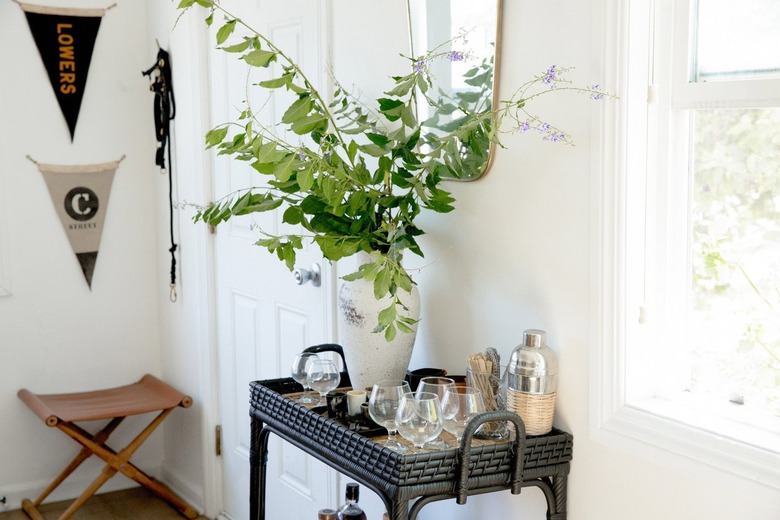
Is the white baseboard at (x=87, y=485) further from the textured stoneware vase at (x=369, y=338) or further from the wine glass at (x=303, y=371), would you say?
the textured stoneware vase at (x=369, y=338)

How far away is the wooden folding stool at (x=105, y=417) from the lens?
332 cm

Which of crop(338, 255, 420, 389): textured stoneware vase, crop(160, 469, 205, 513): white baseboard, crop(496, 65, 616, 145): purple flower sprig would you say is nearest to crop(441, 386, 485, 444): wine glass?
crop(338, 255, 420, 389): textured stoneware vase

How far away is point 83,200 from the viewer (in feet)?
12.1

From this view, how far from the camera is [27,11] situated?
11.6ft

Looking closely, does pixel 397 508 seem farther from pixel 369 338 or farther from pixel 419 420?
pixel 369 338

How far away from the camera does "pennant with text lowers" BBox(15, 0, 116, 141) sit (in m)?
3.57

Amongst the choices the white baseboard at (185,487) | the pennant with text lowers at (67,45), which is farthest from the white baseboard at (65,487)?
the pennant with text lowers at (67,45)

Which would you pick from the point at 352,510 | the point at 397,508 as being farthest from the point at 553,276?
the point at 352,510

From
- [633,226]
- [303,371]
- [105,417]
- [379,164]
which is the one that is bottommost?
[105,417]

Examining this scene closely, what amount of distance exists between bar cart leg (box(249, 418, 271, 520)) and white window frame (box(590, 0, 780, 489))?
0.88 metres

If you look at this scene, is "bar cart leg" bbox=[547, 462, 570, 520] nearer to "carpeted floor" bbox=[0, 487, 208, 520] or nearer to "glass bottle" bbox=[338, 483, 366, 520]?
"glass bottle" bbox=[338, 483, 366, 520]

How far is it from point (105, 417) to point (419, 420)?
74.3 inches

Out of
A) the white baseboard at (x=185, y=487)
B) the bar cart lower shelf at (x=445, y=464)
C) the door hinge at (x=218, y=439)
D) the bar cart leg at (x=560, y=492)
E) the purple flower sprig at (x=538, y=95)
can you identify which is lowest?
the white baseboard at (x=185, y=487)

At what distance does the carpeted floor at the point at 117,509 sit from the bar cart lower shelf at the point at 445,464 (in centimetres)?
174
